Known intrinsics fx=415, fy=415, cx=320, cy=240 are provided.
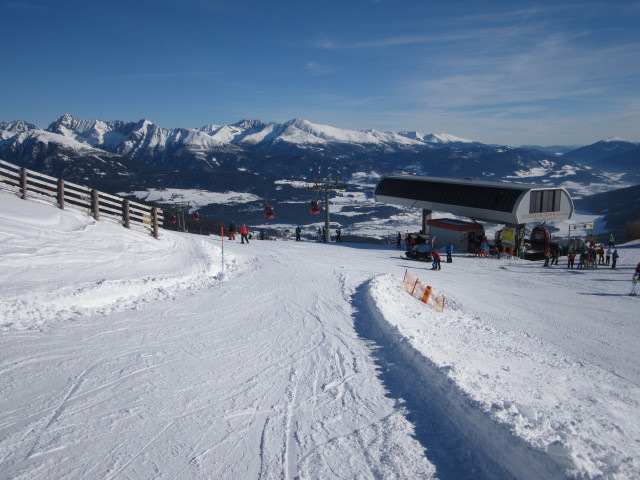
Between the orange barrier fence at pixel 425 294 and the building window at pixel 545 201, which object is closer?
the orange barrier fence at pixel 425 294

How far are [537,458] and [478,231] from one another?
29.4 m

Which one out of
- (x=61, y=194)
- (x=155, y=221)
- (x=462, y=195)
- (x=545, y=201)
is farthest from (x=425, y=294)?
(x=462, y=195)

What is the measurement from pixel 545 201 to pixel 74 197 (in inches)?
1306

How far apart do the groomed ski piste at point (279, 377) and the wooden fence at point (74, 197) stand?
1698 mm

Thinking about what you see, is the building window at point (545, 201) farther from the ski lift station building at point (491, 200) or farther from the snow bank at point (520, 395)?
the snow bank at point (520, 395)

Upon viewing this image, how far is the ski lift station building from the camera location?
33062 mm

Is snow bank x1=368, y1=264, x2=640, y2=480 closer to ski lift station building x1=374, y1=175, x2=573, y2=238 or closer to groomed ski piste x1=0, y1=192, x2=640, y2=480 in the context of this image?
groomed ski piste x1=0, y1=192, x2=640, y2=480

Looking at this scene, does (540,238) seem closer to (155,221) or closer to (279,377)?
(155,221)

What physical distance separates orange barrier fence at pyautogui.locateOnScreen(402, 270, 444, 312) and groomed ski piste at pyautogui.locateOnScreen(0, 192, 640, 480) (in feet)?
1.20

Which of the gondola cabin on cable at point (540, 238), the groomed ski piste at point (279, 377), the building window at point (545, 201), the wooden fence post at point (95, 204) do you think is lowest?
the groomed ski piste at point (279, 377)

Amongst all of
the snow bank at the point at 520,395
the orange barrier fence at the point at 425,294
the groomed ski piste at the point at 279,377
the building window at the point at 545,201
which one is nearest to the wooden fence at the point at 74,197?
the groomed ski piste at the point at 279,377

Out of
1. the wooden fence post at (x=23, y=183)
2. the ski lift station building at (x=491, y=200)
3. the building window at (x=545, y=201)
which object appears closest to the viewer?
the wooden fence post at (x=23, y=183)

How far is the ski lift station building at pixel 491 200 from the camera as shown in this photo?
33.1 meters

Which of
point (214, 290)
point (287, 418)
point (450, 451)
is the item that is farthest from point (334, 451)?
point (214, 290)
